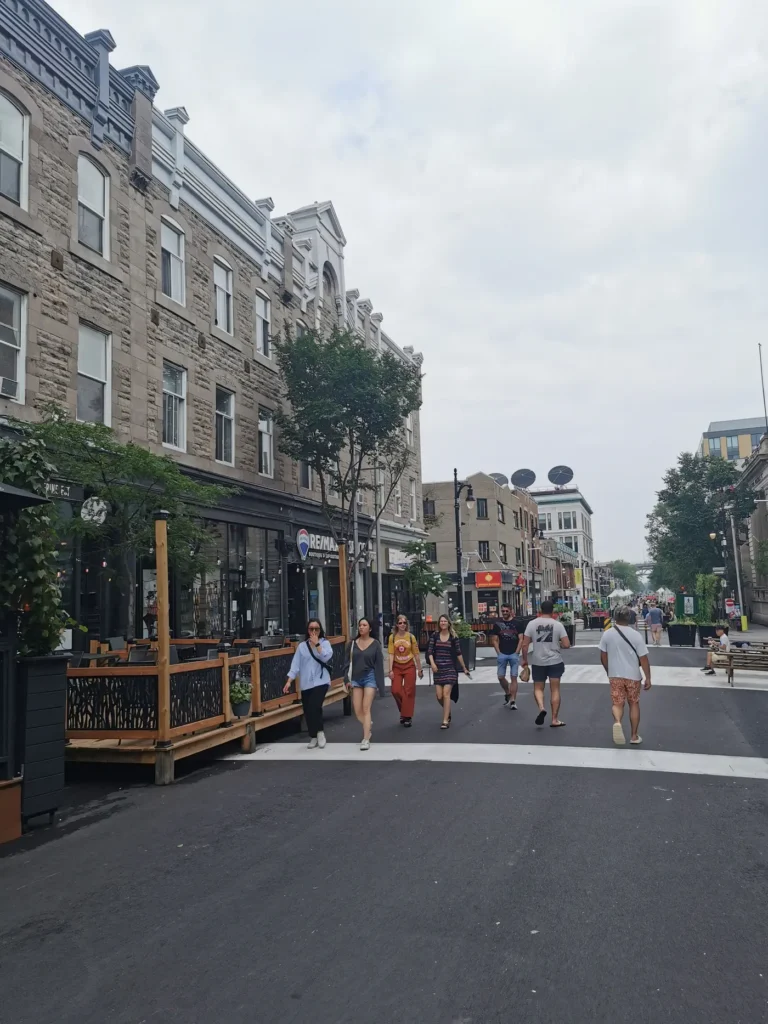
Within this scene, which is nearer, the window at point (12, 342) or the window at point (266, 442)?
the window at point (12, 342)

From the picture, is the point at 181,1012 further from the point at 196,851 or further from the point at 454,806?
the point at 454,806

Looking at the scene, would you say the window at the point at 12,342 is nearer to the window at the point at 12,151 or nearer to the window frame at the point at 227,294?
the window at the point at 12,151

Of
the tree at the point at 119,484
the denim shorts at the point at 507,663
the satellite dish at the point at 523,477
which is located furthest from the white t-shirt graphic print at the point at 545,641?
the satellite dish at the point at 523,477

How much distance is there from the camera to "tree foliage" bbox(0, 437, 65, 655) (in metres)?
6.70

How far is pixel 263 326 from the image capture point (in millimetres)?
23781

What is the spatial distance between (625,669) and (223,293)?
52.6ft

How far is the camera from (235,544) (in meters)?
21.0

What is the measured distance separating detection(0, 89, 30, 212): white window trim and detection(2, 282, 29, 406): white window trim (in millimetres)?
1581

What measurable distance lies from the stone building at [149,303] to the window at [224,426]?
0.19 feet

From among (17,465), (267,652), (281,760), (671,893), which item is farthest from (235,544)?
(671,893)

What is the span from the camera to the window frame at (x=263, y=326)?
75.9 feet

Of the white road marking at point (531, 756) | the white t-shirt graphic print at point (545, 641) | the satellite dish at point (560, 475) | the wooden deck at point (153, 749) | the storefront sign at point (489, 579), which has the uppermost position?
the satellite dish at point (560, 475)

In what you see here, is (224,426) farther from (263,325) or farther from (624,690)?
(624,690)

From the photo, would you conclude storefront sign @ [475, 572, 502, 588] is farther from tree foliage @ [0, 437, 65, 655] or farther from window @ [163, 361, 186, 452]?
tree foliage @ [0, 437, 65, 655]
